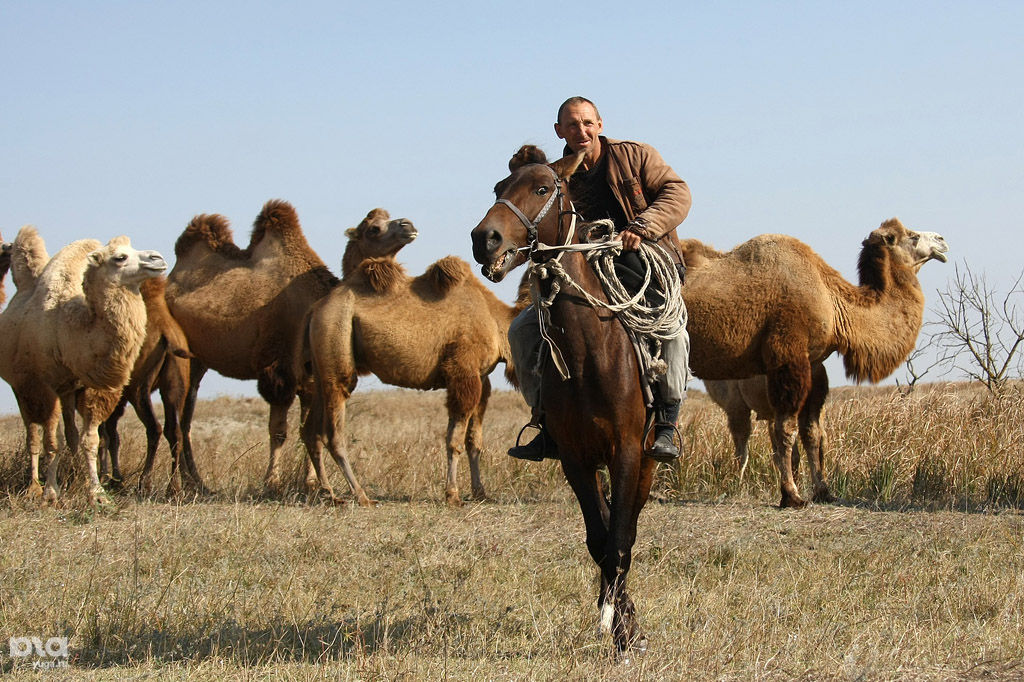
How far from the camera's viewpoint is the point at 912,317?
11023 millimetres

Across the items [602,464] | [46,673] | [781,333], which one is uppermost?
[781,333]

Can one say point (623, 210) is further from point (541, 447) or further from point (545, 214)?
point (541, 447)

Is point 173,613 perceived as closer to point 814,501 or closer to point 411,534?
point 411,534

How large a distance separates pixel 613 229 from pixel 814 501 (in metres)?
5.51

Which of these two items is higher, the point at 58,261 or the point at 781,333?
the point at 58,261

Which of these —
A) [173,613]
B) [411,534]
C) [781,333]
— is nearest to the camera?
[173,613]

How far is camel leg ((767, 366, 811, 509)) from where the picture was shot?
10.4 m

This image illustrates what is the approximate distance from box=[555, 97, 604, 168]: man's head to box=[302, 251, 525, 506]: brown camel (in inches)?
220

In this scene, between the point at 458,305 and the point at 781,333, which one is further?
the point at 458,305

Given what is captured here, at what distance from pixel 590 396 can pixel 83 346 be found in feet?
21.3

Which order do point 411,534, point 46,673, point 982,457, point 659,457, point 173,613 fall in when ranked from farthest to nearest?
1. point 982,457
2. point 411,534
3. point 173,613
4. point 659,457
5. point 46,673

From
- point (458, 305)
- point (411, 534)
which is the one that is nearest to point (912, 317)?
point (458, 305)

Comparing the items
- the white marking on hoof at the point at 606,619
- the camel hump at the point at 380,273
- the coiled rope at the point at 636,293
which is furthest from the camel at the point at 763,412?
the white marking on hoof at the point at 606,619

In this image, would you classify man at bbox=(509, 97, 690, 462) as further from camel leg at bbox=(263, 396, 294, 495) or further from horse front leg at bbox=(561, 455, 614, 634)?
camel leg at bbox=(263, 396, 294, 495)
